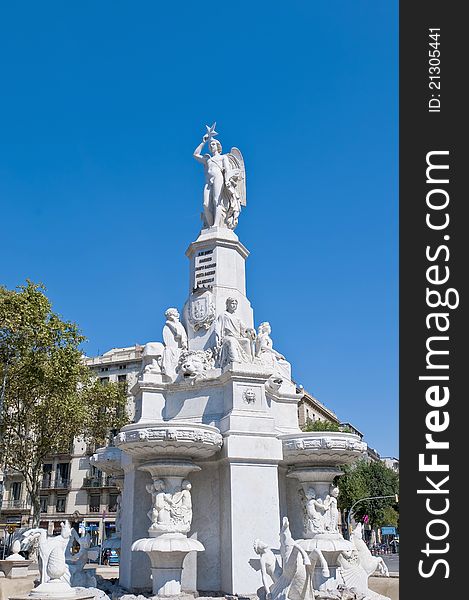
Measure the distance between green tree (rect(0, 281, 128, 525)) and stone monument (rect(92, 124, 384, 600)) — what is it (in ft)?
44.0

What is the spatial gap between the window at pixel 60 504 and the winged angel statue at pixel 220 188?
139ft

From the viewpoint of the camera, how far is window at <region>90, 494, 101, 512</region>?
163 ft

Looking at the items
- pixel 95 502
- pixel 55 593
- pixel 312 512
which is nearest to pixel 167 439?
pixel 55 593

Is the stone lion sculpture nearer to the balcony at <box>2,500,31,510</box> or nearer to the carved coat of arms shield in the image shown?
the carved coat of arms shield

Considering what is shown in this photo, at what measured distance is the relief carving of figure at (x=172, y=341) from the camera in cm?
1269

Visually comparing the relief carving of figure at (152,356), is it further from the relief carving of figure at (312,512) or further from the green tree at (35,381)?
the green tree at (35,381)

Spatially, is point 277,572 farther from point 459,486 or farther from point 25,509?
point 25,509

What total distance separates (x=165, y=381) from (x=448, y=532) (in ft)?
24.1

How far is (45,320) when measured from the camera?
2594cm

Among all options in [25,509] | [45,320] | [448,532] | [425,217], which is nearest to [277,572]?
[448,532]

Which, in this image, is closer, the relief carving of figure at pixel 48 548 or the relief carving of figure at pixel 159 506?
the relief carving of figure at pixel 48 548

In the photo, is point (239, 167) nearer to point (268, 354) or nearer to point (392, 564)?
point (268, 354)

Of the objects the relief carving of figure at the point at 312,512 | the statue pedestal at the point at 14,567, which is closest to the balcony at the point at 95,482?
the statue pedestal at the point at 14,567

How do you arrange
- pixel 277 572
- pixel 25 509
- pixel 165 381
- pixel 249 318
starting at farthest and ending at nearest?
pixel 25 509
pixel 249 318
pixel 165 381
pixel 277 572
